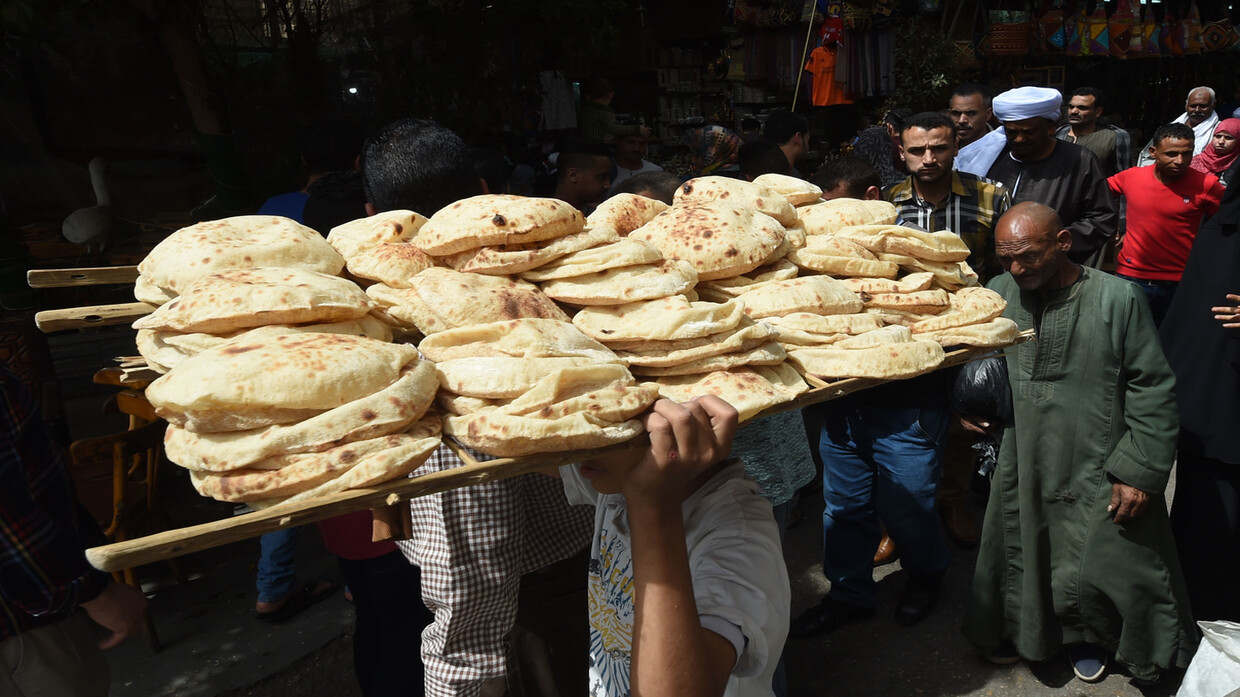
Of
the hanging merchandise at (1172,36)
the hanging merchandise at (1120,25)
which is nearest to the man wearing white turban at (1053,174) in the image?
the hanging merchandise at (1120,25)

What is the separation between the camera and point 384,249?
5.00 feet

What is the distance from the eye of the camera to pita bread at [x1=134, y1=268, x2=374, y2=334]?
46.2 inches

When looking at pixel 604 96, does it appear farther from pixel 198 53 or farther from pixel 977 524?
pixel 977 524

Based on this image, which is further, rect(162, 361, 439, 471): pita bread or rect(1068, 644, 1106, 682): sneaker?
rect(1068, 644, 1106, 682): sneaker

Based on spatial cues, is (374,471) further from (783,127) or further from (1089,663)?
(783,127)

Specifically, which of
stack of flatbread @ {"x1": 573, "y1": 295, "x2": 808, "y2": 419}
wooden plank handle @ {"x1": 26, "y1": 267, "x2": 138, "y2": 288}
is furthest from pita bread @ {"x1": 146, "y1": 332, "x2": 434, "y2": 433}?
wooden plank handle @ {"x1": 26, "y1": 267, "x2": 138, "y2": 288}

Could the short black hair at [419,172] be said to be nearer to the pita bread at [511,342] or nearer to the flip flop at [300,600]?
the pita bread at [511,342]

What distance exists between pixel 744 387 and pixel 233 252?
0.94m

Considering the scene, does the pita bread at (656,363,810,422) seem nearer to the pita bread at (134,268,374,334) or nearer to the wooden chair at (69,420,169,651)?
the pita bread at (134,268,374,334)

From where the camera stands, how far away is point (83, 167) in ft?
20.5

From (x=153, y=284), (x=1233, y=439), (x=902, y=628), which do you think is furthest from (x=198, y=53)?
(x=1233, y=439)

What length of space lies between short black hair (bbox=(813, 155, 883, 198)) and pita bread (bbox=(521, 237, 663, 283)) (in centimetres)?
262

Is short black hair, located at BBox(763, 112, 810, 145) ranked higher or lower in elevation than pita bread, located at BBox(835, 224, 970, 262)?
higher

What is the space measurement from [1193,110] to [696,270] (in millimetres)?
8960
